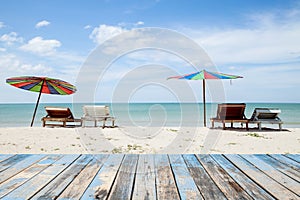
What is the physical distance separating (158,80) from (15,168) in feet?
20.2

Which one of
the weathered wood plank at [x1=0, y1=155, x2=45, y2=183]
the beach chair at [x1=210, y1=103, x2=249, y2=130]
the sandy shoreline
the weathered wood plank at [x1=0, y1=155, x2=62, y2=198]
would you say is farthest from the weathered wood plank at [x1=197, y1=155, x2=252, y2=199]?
the beach chair at [x1=210, y1=103, x2=249, y2=130]

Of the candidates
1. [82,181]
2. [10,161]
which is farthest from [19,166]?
[82,181]

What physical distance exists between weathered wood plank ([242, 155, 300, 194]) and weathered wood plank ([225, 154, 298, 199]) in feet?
0.15

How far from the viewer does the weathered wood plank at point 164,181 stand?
176cm

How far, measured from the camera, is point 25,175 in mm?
2191

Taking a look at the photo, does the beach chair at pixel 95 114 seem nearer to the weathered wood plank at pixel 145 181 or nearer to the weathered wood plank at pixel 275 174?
the weathered wood plank at pixel 145 181

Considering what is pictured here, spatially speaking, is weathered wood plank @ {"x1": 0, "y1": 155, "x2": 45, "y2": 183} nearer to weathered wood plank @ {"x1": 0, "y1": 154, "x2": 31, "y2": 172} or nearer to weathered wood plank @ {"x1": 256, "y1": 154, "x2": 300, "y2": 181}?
weathered wood plank @ {"x1": 0, "y1": 154, "x2": 31, "y2": 172}

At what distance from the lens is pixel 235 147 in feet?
19.6

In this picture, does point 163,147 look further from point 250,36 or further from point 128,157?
point 250,36

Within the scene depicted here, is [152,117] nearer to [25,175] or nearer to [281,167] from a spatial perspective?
[281,167]

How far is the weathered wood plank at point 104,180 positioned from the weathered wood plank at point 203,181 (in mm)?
638

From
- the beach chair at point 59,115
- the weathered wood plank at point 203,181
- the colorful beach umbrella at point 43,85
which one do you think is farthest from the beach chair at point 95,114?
the weathered wood plank at point 203,181

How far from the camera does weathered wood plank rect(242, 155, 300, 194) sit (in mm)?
1940

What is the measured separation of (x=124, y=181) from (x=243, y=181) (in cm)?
89
